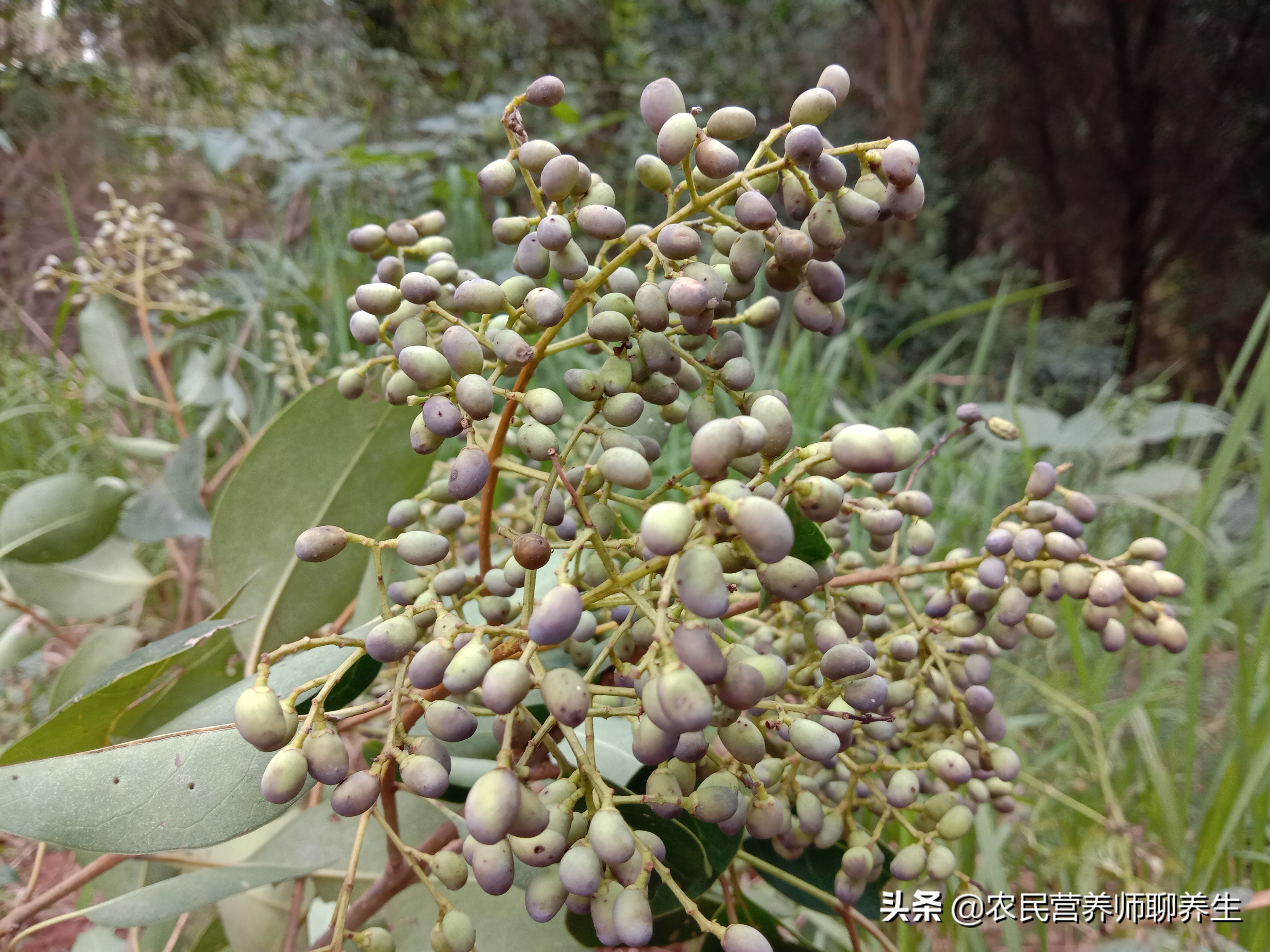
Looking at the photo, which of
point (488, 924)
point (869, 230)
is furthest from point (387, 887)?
point (869, 230)

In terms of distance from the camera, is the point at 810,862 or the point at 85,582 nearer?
the point at 810,862

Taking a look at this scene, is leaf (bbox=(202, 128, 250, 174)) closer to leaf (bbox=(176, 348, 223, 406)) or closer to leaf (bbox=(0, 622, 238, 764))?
leaf (bbox=(176, 348, 223, 406))

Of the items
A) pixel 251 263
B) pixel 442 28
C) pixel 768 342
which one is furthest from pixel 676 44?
pixel 251 263

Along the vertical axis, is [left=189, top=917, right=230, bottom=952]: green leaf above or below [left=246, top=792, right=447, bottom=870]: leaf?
below

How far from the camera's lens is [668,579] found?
241 mm

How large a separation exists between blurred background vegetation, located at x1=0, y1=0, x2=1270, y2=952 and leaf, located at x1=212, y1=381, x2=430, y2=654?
414mm

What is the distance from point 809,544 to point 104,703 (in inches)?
13.8

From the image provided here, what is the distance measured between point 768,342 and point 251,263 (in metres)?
1.41

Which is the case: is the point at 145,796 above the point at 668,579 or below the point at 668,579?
below

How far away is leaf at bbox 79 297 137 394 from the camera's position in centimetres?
89

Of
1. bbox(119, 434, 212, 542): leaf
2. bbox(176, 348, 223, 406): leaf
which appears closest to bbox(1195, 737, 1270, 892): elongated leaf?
bbox(119, 434, 212, 542): leaf

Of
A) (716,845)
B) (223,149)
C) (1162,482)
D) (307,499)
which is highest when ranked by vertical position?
(223,149)

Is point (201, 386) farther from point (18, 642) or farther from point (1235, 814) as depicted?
point (1235, 814)

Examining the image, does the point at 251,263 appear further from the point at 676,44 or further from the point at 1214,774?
the point at 1214,774
